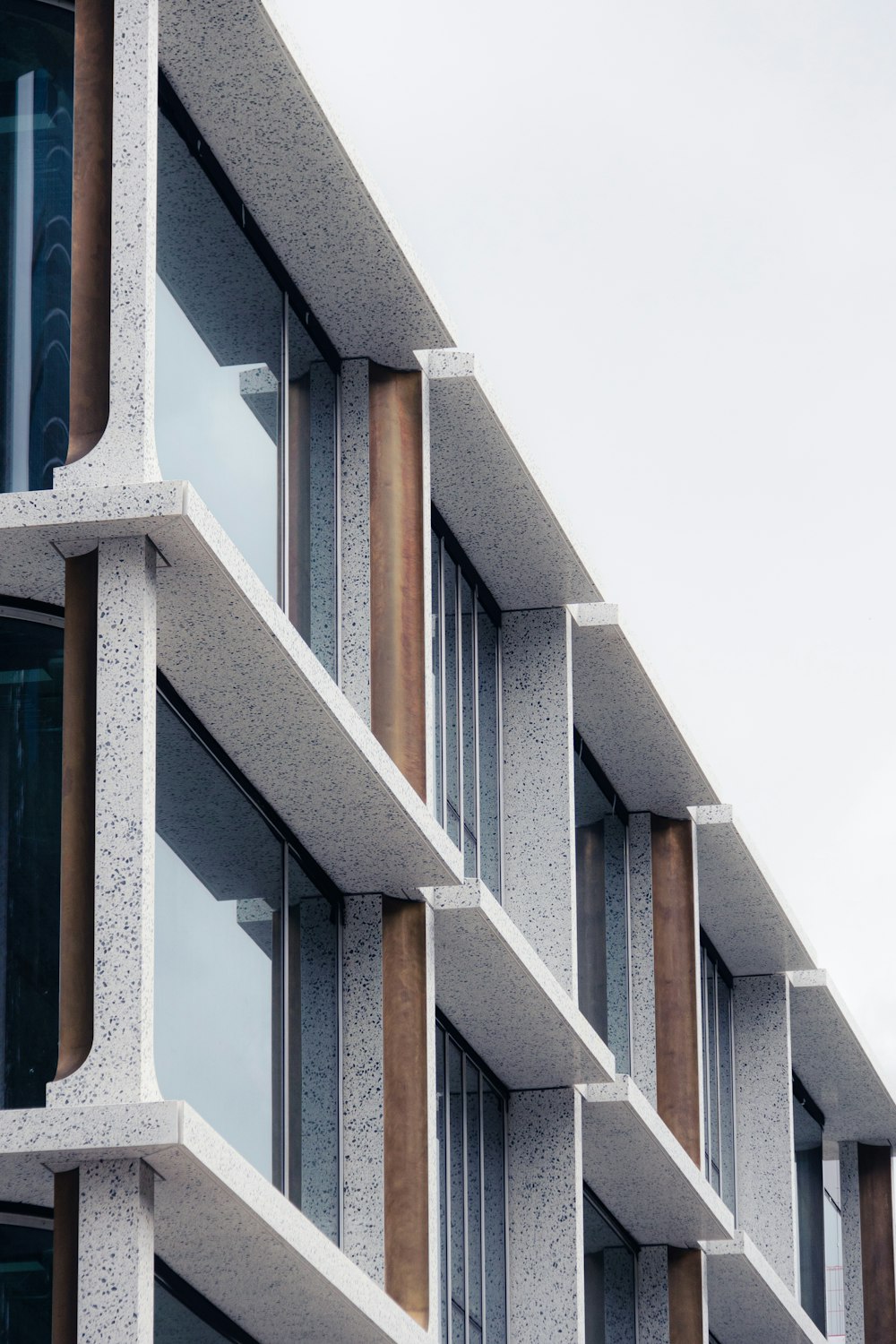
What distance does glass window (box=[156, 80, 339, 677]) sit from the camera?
48.4ft

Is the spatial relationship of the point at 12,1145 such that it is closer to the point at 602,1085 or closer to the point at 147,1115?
the point at 147,1115

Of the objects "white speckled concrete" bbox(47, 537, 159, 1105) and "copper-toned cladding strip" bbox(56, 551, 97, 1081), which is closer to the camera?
"white speckled concrete" bbox(47, 537, 159, 1105)

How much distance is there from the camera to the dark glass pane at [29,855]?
1253cm

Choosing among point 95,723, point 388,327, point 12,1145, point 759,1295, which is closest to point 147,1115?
point 12,1145

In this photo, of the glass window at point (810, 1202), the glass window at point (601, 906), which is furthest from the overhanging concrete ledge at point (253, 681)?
the glass window at point (810, 1202)

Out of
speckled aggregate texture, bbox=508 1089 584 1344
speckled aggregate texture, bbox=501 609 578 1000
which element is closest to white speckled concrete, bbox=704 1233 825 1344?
speckled aggregate texture, bbox=508 1089 584 1344

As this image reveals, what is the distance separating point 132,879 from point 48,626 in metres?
2.01

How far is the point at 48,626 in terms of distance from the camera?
1358cm

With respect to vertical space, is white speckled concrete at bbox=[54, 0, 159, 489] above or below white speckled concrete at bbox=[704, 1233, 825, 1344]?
above

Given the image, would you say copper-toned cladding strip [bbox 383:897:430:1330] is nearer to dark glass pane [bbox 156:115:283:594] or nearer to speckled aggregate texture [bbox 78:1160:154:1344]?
dark glass pane [bbox 156:115:283:594]

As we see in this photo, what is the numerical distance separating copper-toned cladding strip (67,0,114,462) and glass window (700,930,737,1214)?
16.9 m

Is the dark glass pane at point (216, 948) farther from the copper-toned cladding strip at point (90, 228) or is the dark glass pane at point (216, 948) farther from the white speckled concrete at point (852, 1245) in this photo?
the white speckled concrete at point (852, 1245)

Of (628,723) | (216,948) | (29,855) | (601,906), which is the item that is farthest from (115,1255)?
(601,906)

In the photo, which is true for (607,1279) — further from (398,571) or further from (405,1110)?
(398,571)
